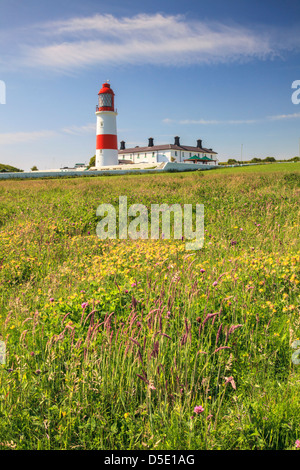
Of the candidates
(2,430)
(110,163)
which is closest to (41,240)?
(2,430)

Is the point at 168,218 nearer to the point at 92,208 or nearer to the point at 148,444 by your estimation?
the point at 92,208

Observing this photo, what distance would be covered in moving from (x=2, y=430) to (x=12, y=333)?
147 cm

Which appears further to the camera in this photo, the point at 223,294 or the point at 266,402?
the point at 223,294

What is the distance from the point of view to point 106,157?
54625 millimetres

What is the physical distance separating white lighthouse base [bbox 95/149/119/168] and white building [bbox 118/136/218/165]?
32719mm

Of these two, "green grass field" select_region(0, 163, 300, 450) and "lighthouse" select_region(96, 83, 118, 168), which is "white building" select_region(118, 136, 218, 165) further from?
"green grass field" select_region(0, 163, 300, 450)

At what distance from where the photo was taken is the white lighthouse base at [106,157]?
54.3m

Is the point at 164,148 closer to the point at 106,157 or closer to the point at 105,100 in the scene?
the point at 105,100

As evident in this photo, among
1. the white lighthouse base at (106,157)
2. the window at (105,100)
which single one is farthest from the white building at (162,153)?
the white lighthouse base at (106,157)

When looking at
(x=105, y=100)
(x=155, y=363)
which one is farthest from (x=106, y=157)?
(x=155, y=363)

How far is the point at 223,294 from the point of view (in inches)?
158

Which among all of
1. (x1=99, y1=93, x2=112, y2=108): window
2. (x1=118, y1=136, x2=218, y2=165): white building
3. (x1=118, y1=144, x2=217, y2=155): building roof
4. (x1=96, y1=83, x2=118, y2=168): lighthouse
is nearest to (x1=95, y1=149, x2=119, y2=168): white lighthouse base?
(x1=96, y1=83, x2=118, y2=168): lighthouse

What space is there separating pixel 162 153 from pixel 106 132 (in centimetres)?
3917

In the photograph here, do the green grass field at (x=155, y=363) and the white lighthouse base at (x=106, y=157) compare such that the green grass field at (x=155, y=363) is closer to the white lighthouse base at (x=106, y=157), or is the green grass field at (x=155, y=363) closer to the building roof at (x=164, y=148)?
the white lighthouse base at (x=106, y=157)
